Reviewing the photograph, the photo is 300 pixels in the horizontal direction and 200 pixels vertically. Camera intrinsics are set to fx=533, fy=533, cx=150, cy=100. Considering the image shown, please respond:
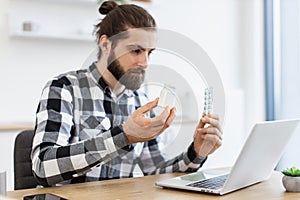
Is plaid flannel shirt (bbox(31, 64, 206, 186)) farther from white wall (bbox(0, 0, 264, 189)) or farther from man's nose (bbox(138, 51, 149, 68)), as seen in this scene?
white wall (bbox(0, 0, 264, 189))

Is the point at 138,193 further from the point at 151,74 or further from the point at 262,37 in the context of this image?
the point at 262,37

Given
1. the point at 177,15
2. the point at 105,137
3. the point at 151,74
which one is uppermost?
the point at 177,15

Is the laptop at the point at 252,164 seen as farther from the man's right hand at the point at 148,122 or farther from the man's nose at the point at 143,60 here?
the man's nose at the point at 143,60

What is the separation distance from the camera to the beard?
165 centimetres

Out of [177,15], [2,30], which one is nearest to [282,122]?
[2,30]

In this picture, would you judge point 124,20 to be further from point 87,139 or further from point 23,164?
point 23,164

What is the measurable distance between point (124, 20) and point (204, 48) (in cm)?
184

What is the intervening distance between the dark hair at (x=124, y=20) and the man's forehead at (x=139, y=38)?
0.06 meters

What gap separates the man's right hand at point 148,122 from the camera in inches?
52.8

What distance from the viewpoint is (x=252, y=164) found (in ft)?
4.66

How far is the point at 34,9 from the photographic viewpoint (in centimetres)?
281

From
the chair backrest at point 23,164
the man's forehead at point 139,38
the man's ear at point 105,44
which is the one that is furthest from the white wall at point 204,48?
the man's forehead at point 139,38

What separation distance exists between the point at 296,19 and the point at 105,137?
2341 mm

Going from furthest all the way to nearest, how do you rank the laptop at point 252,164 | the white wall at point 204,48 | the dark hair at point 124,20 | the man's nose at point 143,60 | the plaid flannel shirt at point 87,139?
the white wall at point 204,48 < the dark hair at point 124,20 < the man's nose at point 143,60 < the plaid flannel shirt at point 87,139 < the laptop at point 252,164
